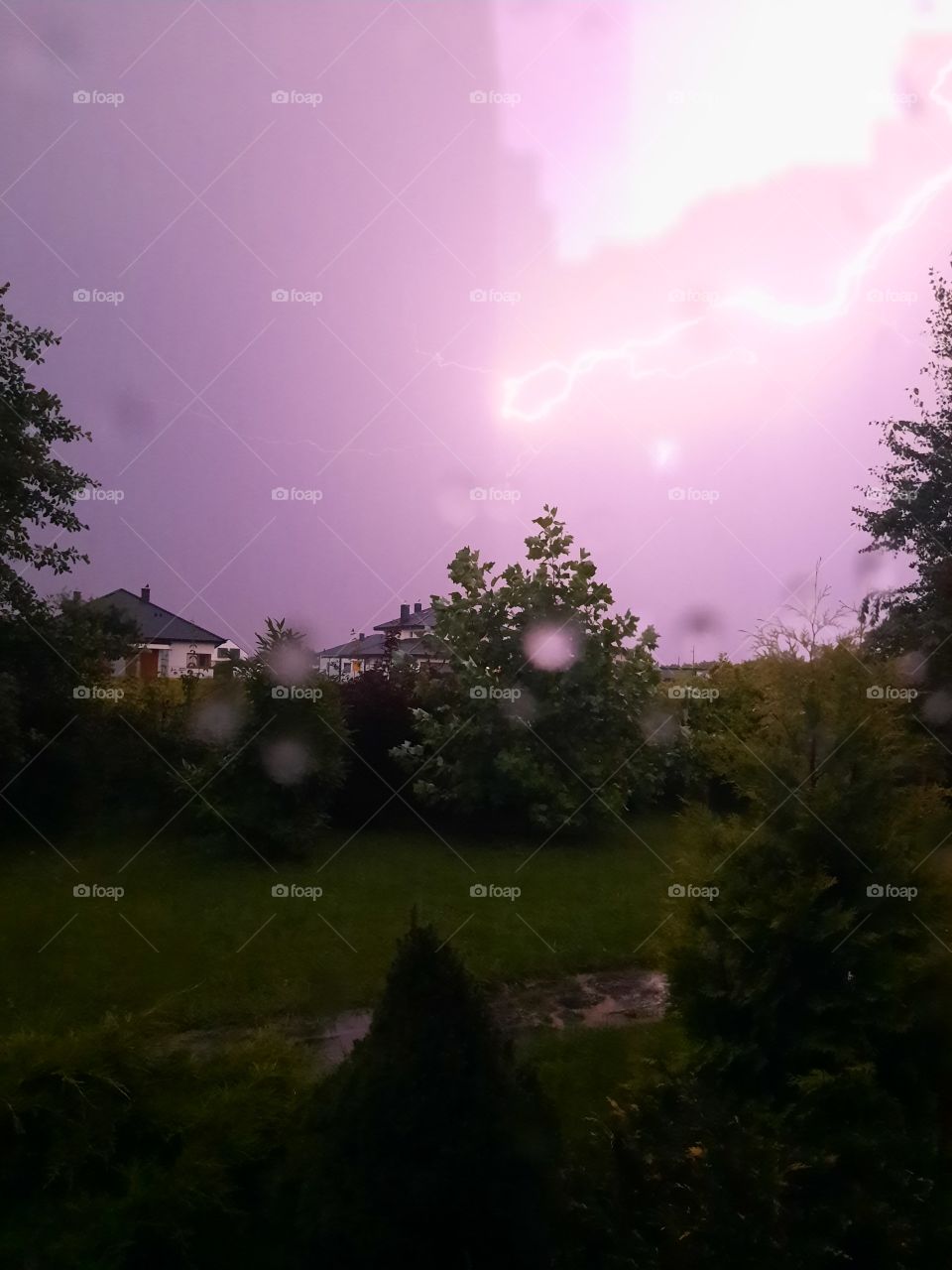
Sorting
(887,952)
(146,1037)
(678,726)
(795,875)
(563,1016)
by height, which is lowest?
(563,1016)

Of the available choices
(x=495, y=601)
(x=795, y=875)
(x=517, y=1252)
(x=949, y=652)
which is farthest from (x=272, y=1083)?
(x=949, y=652)

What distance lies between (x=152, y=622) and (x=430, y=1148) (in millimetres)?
4246

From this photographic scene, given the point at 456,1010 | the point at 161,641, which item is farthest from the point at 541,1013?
the point at 161,641

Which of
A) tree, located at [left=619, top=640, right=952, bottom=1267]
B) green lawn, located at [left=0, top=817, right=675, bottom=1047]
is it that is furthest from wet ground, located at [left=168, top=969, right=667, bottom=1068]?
tree, located at [left=619, top=640, right=952, bottom=1267]

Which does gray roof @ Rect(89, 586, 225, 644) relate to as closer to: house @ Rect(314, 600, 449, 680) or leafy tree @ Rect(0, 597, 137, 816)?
leafy tree @ Rect(0, 597, 137, 816)

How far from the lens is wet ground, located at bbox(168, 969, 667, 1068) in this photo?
13.9 feet

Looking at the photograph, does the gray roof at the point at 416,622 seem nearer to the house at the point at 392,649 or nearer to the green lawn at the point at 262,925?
the house at the point at 392,649

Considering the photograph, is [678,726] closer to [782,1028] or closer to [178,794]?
[178,794]

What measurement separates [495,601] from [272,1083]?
5.81m

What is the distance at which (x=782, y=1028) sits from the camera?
3.38 m

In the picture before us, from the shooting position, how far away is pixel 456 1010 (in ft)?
7.54

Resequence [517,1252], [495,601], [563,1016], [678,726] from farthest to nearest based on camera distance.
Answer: [678,726]
[495,601]
[563,1016]
[517,1252]

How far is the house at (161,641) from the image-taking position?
552 cm

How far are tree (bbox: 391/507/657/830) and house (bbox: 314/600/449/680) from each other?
0.17m
